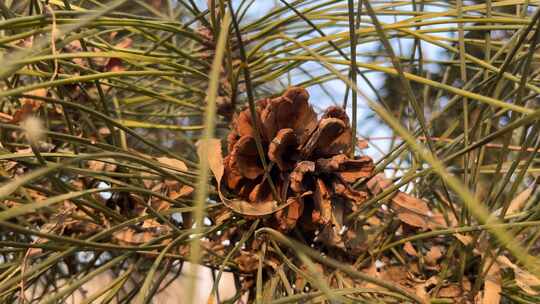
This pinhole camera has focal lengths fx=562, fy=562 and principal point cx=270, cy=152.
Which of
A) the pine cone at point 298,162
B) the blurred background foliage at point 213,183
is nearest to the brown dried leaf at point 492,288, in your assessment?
the blurred background foliage at point 213,183

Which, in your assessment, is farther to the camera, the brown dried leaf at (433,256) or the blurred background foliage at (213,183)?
the brown dried leaf at (433,256)

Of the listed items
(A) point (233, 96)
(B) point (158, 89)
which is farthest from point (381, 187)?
(B) point (158, 89)

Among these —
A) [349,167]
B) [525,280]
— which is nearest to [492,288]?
[525,280]

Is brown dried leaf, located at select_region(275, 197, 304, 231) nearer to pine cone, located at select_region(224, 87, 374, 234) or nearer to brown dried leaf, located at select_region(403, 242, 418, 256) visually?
pine cone, located at select_region(224, 87, 374, 234)

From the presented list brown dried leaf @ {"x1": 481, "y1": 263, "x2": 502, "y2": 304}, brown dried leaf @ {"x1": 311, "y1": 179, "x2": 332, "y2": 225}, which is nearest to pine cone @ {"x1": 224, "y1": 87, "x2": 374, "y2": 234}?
brown dried leaf @ {"x1": 311, "y1": 179, "x2": 332, "y2": 225}

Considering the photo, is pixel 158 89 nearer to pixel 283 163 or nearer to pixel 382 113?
pixel 283 163

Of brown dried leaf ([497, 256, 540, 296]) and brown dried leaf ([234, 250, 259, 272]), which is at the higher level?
brown dried leaf ([234, 250, 259, 272])

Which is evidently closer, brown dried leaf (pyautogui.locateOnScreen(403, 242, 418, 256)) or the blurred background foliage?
the blurred background foliage

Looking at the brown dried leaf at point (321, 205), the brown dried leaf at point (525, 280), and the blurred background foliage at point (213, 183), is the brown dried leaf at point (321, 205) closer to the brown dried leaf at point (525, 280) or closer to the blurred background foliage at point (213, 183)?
the blurred background foliage at point (213, 183)

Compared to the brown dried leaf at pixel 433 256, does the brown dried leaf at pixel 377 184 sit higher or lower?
higher

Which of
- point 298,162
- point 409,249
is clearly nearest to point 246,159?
point 298,162

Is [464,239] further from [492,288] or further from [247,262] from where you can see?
[247,262]
